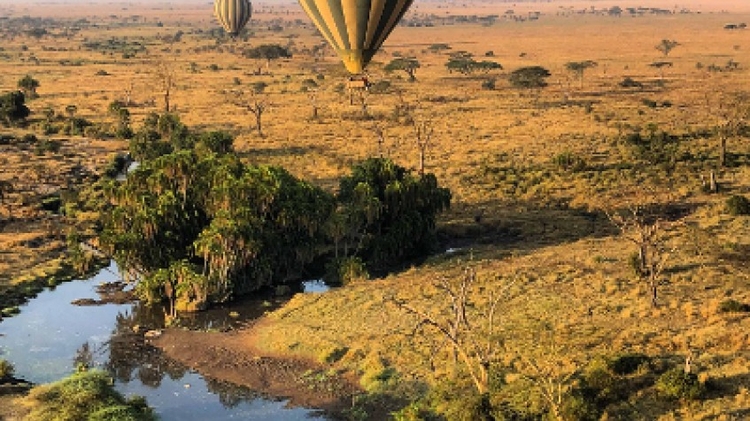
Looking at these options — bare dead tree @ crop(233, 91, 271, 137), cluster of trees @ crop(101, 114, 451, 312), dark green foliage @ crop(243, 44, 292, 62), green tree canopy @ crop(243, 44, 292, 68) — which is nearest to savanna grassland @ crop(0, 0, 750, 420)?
bare dead tree @ crop(233, 91, 271, 137)

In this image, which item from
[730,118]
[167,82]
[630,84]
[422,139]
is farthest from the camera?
[167,82]

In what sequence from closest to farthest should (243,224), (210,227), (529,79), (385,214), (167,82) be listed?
(243,224) < (210,227) < (385,214) < (529,79) < (167,82)

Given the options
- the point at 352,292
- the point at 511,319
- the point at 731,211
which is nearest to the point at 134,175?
the point at 352,292

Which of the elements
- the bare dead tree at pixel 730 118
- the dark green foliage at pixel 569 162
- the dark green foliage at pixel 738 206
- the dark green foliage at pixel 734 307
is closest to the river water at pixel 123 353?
the dark green foliage at pixel 734 307

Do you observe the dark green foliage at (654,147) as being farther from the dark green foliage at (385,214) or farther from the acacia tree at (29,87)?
the acacia tree at (29,87)

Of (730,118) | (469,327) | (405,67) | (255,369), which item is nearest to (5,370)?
(255,369)

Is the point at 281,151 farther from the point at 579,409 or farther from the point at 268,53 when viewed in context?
the point at 268,53

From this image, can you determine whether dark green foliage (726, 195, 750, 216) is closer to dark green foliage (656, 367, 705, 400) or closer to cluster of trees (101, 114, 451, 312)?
cluster of trees (101, 114, 451, 312)
